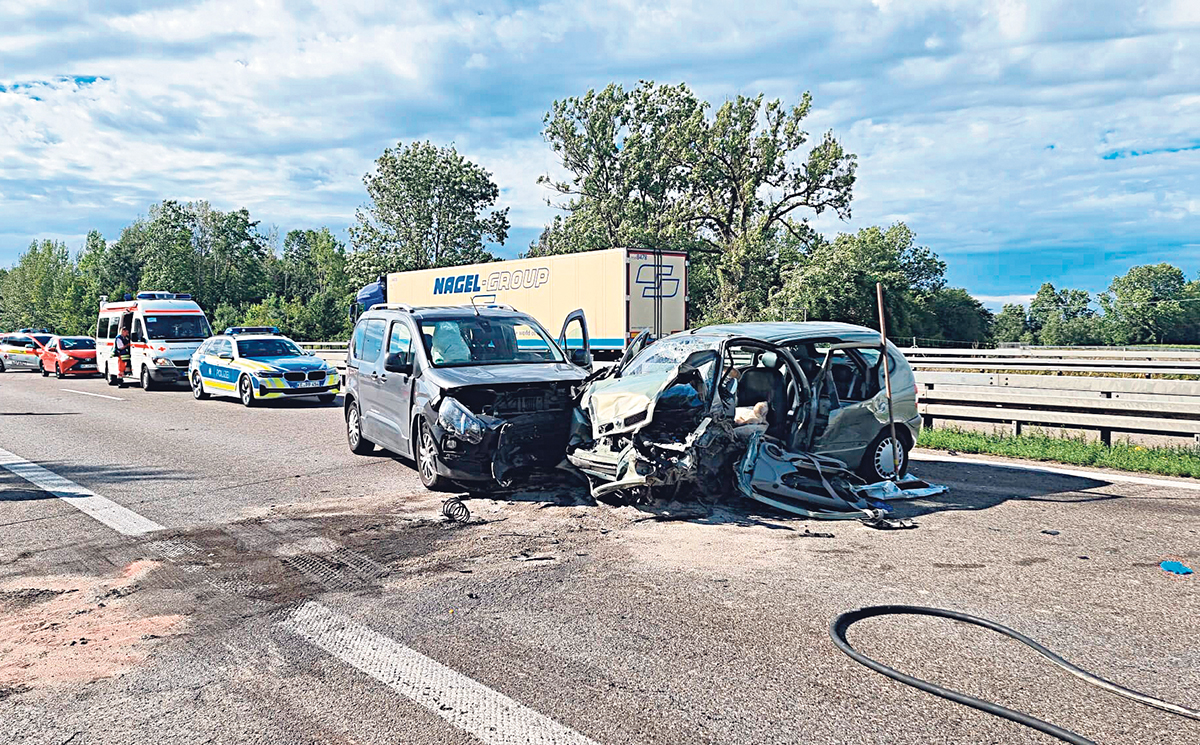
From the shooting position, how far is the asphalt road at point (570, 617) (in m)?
3.63

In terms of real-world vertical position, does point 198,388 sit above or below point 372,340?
below

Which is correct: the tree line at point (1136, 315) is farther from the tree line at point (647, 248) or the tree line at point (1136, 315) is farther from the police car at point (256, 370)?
the police car at point (256, 370)

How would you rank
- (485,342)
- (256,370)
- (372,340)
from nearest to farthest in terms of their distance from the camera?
1. (485,342)
2. (372,340)
3. (256,370)

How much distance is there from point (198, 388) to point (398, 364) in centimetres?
1354

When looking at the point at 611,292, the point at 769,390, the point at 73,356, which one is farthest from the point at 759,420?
the point at 73,356

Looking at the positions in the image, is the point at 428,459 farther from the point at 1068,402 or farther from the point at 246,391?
the point at 246,391

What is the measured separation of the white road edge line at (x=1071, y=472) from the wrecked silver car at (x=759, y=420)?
5.34 feet

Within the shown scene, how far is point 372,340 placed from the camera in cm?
1034

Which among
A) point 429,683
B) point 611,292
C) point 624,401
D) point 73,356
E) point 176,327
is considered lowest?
point 429,683

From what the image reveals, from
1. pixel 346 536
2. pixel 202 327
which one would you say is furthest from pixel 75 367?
pixel 346 536

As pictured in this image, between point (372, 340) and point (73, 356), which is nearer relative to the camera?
point (372, 340)

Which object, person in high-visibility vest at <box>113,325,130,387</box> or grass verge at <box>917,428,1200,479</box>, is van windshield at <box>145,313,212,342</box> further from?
grass verge at <box>917,428,1200,479</box>

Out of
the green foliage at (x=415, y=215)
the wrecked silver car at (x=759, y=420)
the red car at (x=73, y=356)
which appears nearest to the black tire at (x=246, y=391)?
the wrecked silver car at (x=759, y=420)

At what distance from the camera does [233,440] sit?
41.8 feet
